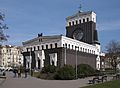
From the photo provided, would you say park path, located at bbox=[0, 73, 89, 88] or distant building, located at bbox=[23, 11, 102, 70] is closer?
park path, located at bbox=[0, 73, 89, 88]

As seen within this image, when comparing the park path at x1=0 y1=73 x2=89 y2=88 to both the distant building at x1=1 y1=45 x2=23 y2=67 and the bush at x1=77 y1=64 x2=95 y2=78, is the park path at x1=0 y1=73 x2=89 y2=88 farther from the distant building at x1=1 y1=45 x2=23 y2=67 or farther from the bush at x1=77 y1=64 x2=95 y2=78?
the distant building at x1=1 y1=45 x2=23 y2=67

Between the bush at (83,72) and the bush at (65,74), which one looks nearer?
the bush at (65,74)

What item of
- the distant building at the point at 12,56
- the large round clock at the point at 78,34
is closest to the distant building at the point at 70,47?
the large round clock at the point at 78,34

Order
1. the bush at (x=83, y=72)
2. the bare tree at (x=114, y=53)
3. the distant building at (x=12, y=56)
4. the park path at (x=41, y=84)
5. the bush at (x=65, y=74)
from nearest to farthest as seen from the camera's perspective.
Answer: the park path at (x=41, y=84), the bush at (x=65, y=74), the bush at (x=83, y=72), the bare tree at (x=114, y=53), the distant building at (x=12, y=56)

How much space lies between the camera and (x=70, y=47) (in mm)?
104375

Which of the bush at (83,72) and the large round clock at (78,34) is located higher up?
the large round clock at (78,34)

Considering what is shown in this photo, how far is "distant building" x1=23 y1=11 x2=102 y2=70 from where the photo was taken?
102m

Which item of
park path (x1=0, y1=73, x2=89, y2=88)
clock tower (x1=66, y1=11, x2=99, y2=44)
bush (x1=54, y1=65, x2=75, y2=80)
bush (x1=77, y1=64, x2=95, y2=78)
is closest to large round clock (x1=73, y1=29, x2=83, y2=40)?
clock tower (x1=66, y1=11, x2=99, y2=44)

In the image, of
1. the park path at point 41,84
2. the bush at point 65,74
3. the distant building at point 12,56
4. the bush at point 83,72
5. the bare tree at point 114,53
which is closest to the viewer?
the park path at point 41,84

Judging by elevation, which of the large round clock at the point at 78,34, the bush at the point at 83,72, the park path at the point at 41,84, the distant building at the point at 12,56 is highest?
the large round clock at the point at 78,34

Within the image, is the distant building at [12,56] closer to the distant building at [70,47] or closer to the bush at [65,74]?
the distant building at [70,47]

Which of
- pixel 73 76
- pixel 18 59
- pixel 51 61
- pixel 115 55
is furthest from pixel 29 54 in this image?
pixel 18 59

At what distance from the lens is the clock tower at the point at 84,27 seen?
390ft

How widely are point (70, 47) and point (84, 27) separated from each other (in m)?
19.4
